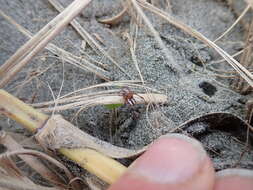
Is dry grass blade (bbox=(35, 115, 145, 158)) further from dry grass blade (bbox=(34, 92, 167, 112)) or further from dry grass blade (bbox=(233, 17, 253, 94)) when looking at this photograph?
dry grass blade (bbox=(233, 17, 253, 94))

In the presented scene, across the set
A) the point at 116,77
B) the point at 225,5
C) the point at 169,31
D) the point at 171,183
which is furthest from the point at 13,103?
the point at 225,5

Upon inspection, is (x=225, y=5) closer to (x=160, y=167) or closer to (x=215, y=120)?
(x=215, y=120)

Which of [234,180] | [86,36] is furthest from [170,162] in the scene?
[86,36]

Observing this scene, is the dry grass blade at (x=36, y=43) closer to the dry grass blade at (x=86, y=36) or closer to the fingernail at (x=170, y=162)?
the dry grass blade at (x=86, y=36)

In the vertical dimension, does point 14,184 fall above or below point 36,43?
below

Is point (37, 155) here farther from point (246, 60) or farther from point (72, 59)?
point (246, 60)

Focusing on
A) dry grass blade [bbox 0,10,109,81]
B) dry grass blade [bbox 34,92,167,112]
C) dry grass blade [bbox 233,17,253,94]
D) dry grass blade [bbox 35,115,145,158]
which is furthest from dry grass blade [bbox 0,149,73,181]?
dry grass blade [bbox 233,17,253,94]
